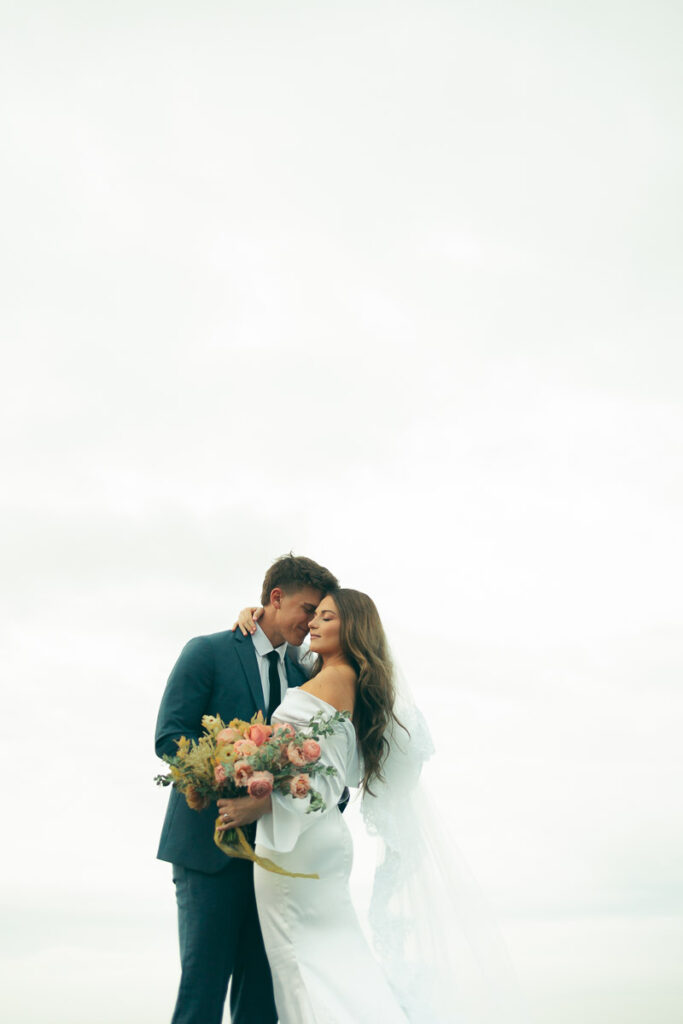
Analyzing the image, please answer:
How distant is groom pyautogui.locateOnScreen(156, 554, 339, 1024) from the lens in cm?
538

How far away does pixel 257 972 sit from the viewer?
5598 mm

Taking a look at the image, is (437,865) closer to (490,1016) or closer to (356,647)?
(490,1016)

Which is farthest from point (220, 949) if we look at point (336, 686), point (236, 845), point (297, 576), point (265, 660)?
point (297, 576)

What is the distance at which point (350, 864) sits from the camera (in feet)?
18.6

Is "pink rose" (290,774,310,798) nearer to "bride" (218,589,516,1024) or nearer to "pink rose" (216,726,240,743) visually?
"bride" (218,589,516,1024)

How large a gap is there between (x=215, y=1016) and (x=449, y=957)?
1483 mm

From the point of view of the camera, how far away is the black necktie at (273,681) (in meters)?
6.11

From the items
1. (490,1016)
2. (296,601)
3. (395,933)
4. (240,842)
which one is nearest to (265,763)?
(240,842)

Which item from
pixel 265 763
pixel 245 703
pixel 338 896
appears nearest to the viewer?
pixel 265 763

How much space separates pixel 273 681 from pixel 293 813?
0.98 meters

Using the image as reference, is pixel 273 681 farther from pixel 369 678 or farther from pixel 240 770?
pixel 240 770

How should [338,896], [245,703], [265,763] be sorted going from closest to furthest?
[265,763] → [338,896] → [245,703]

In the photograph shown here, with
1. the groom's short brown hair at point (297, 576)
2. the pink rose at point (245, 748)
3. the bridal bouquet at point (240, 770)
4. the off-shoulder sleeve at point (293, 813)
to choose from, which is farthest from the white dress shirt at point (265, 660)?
the pink rose at point (245, 748)

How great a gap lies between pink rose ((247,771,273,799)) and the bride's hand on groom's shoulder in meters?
1.24
